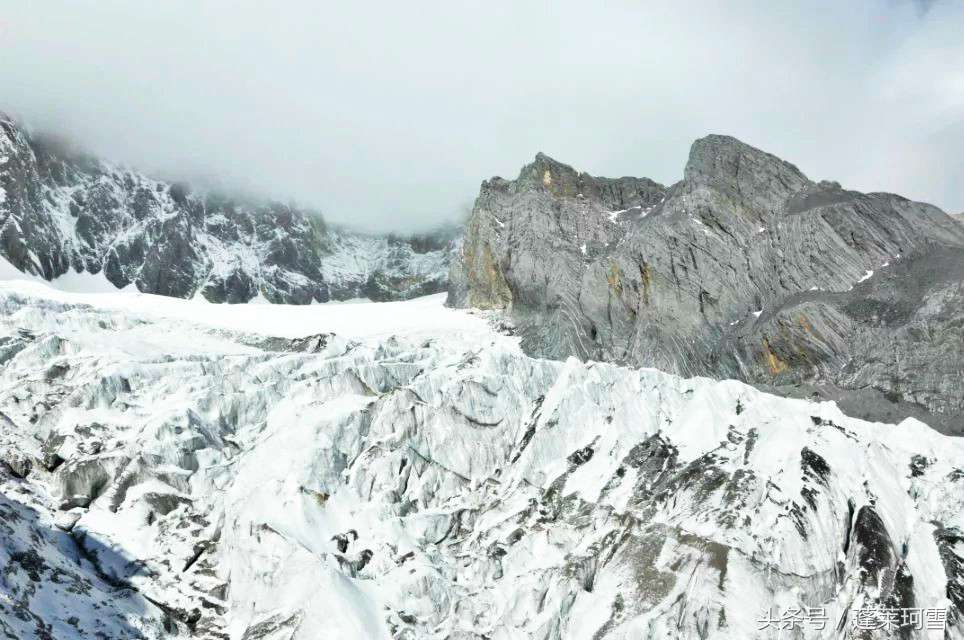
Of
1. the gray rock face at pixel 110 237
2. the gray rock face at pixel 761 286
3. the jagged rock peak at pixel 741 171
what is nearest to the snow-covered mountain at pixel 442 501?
the gray rock face at pixel 761 286

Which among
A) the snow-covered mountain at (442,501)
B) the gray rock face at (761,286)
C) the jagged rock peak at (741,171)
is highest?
the jagged rock peak at (741,171)

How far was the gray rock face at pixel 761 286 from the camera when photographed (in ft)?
241

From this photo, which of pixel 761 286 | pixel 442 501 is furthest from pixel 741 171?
pixel 442 501

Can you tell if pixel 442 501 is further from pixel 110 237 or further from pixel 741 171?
pixel 110 237

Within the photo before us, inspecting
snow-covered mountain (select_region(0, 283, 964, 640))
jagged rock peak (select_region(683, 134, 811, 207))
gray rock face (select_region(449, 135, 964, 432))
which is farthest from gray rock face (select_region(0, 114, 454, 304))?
jagged rock peak (select_region(683, 134, 811, 207))

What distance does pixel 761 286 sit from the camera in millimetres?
88750

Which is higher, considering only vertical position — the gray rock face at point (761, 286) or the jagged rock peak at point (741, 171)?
the jagged rock peak at point (741, 171)

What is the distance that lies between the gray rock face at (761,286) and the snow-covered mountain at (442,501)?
6.33 meters

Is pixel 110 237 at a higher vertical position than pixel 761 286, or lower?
higher

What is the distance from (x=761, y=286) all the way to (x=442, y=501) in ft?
136

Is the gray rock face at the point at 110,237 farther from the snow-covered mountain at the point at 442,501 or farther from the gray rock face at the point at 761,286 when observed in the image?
the gray rock face at the point at 761,286

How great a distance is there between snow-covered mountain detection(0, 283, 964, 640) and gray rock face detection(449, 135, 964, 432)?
6335 mm

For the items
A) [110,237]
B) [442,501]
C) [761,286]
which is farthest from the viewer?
[110,237]

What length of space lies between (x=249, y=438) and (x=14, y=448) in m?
20.6
